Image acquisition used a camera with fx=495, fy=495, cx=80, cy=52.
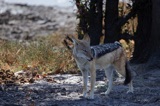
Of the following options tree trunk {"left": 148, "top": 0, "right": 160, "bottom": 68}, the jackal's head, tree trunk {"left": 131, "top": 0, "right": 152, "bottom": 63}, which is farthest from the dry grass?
the jackal's head

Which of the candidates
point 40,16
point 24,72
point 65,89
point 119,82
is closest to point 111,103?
point 65,89

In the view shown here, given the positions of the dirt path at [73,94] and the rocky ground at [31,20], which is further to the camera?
the rocky ground at [31,20]

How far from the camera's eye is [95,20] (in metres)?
12.4

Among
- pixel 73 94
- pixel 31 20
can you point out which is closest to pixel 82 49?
pixel 73 94

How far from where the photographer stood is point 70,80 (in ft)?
34.5

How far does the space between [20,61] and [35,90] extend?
10.3 feet

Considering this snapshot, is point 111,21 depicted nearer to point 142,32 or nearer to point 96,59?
point 142,32

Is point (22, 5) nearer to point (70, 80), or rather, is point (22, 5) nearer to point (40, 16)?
point (40, 16)

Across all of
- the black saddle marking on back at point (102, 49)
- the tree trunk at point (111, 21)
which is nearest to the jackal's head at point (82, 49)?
the black saddle marking on back at point (102, 49)

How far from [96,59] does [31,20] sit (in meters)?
15.1

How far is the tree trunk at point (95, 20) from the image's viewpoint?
40.3ft

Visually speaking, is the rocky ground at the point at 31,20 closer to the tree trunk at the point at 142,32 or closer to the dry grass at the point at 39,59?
the dry grass at the point at 39,59

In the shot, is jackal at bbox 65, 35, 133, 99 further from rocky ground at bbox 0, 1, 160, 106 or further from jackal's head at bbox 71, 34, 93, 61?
rocky ground at bbox 0, 1, 160, 106

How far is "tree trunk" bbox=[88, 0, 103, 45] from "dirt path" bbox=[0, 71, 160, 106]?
2.13 m
